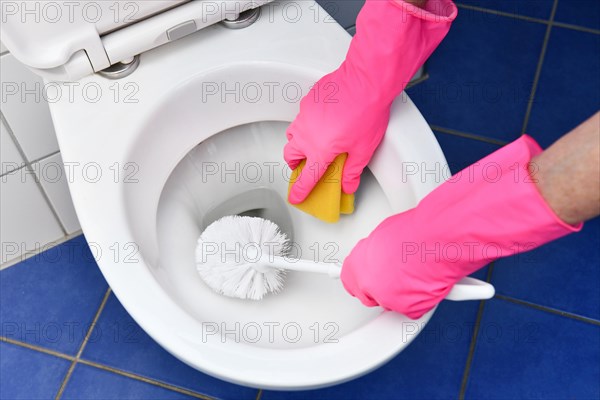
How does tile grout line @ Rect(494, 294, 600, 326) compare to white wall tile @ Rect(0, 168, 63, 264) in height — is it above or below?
below

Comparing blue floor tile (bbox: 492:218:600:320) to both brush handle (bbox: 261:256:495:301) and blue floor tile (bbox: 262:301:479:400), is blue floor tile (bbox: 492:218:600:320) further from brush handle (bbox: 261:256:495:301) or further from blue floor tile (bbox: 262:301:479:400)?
brush handle (bbox: 261:256:495:301)

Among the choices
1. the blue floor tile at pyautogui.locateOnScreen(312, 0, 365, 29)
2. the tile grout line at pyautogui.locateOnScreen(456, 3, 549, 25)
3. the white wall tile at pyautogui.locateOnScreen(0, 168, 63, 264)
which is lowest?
the white wall tile at pyautogui.locateOnScreen(0, 168, 63, 264)

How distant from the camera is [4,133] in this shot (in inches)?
36.7

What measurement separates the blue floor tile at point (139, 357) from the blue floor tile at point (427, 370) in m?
0.08

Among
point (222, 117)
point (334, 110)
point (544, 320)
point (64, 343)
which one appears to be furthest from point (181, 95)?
point (544, 320)

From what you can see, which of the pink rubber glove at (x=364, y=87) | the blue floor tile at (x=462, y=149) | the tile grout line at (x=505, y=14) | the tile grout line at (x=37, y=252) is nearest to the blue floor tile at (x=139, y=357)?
the tile grout line at (x=37, y=252)

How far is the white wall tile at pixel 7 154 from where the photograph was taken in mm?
937

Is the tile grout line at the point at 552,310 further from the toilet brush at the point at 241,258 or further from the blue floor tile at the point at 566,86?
the toilet brush at the point at 241,258

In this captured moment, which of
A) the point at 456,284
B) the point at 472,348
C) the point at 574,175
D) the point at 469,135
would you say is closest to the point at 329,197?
the point at 456,284

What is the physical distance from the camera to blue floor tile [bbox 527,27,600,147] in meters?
1.30

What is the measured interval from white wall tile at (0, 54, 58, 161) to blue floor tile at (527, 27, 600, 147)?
0.84 metres

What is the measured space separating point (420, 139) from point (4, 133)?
1.82 feet

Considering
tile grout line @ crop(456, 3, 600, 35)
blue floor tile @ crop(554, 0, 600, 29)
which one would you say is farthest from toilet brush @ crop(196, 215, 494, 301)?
blue floor tile @ crop(554, 0, 600, 29)

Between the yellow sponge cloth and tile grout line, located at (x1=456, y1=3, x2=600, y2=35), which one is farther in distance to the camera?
tile grout line, located at (x1=456, y1=3, x2=600, y2=35)
